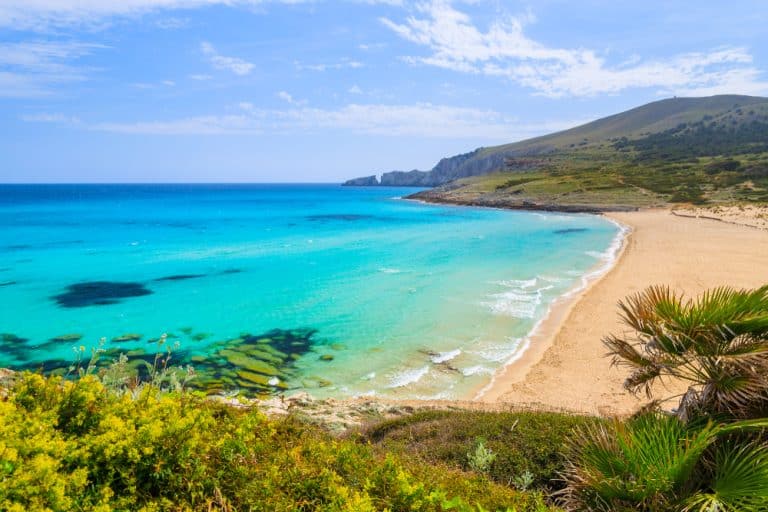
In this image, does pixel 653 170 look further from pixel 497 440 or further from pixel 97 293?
pixel 497 440

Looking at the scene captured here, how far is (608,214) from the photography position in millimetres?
77438

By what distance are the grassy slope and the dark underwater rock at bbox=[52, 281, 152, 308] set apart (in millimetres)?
77732

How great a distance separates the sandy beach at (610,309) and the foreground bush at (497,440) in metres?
1.27

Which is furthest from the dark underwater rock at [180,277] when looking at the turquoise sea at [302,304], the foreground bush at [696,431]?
the foreground bush at [696,431]

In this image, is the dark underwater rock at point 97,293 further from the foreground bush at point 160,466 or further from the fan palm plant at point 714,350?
the fan palm plant at point 714,350

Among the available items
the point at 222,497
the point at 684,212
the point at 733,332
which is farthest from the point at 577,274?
the point at 684,212

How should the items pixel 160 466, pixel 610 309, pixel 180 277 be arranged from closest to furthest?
→ 1. pixel 160 466
2. pixel 610 309
3. pixel 180 277

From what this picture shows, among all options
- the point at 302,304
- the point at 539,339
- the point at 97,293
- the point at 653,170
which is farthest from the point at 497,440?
the point at 653,170

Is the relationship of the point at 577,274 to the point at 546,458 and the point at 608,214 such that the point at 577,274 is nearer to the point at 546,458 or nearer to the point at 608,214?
the point at 546,458

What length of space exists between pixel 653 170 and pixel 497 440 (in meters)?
120

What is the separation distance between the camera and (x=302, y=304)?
2389cm

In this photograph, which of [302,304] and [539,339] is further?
[302,304]

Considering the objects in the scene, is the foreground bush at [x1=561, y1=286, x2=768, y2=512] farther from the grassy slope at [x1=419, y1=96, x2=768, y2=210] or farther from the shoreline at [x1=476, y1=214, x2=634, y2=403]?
the grassy slope at [x1=419, y1=96, x2=768, y2=210]

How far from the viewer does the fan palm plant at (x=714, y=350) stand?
4.52 meters
